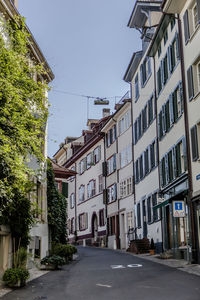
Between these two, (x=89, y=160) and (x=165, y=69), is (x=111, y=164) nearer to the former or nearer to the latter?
(x=89, y=160)

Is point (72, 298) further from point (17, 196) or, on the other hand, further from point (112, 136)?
point (112, 136)

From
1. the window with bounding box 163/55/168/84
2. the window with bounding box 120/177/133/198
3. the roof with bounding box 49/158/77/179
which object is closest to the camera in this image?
the window with bounding box 163/55/168/84

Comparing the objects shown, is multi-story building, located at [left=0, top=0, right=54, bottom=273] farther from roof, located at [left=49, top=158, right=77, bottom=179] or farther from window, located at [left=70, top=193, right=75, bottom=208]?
window, located at [left=70, top=193, right=75, bottom=208]

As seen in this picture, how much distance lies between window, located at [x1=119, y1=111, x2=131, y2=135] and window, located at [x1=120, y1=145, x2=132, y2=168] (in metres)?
1.74

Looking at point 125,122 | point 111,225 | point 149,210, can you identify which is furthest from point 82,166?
point 149,210

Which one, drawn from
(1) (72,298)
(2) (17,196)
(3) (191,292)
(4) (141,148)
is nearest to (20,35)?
(2) (17,196)

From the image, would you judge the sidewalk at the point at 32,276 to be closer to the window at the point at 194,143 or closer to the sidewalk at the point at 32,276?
the sidewalk at the point at 32,276

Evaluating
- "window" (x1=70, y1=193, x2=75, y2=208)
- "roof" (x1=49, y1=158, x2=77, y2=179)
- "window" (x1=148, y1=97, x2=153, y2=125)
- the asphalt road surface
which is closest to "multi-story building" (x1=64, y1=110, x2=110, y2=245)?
"window" (x1=70, y1=193, x2=75, y2=208)

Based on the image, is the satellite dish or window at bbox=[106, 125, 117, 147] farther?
window at bbox=[106, 125, 117, 147]

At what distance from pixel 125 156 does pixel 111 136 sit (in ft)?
16.4

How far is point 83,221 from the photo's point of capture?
173 feet

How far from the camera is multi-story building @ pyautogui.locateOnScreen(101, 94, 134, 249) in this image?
3959 centimetres

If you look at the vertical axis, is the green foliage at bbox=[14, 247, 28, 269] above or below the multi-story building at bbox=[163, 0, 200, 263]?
below

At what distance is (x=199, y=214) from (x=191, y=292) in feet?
30.2
